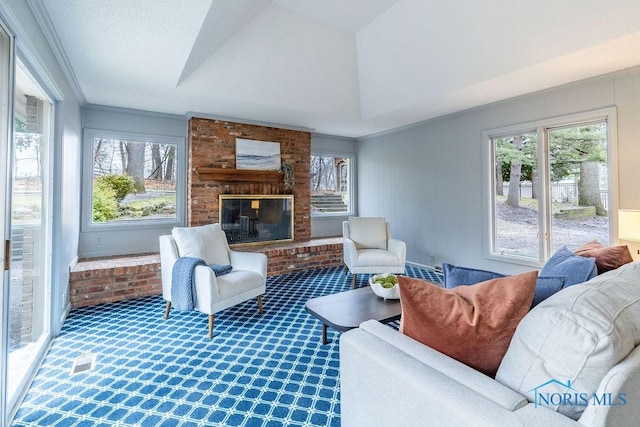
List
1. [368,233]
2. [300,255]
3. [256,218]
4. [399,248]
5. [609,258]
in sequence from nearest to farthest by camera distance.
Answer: [609,258] → [399,248] → [368,233] → [300,255] → [256,218]

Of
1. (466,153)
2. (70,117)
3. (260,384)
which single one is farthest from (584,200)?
(70,117)

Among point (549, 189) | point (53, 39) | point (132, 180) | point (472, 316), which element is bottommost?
point (472, 316)

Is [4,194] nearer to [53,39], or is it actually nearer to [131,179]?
[53,39]

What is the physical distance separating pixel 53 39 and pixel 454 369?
11.2ft

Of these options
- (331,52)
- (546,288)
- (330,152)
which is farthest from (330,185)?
(546,288)

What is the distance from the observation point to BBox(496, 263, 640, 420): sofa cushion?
0.78m

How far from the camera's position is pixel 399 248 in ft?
14.0

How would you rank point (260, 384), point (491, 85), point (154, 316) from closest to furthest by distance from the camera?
point (260, 384), point (154, 316), point (491, 85)

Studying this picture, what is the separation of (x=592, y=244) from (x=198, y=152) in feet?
15.0

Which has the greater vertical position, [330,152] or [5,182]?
[330,152]

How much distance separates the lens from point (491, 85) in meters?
3.40

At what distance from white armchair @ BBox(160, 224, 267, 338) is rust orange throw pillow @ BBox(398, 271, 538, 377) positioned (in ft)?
6.80

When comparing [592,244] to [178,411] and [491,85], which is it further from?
[178,411]

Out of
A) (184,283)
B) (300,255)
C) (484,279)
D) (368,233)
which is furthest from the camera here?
(300,255)
